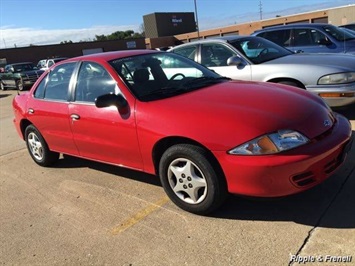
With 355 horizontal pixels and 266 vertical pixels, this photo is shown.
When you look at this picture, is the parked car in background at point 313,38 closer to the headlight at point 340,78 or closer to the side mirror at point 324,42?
the side mirror at point 324,42

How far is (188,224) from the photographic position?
3555 millimetres

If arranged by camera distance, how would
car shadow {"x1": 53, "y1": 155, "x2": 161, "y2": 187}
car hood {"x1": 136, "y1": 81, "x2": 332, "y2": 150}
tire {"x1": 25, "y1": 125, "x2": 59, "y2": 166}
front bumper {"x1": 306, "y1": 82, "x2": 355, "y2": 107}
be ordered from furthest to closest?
front bumper {"x1": 306, "y1": 82, "x2": 355, "y2": 107} → tire {"x1": 25, "y1": 125, "x2": 59, "y2": 166} → car shadow {"x1": 53, "y1": 155, "x2": 161, "y2": 187} → car hood {"x1": 136, "y1": 81, "x2": 332, "y2": 150}

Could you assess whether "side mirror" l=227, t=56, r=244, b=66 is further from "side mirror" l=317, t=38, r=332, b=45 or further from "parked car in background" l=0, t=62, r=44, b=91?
"parked car in background" l=0, t=62, r=44, b=91

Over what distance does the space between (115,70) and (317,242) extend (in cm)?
272

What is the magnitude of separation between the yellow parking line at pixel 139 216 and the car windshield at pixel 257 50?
3528 millimetres

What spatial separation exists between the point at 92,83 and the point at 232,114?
1963mm

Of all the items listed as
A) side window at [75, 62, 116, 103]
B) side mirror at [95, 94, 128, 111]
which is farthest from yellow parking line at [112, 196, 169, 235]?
side window at [75, 62, 116, 103]

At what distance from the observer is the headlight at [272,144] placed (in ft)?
10.4

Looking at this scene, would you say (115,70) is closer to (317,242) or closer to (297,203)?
(297,203)

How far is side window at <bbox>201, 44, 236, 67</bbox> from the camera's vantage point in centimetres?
695

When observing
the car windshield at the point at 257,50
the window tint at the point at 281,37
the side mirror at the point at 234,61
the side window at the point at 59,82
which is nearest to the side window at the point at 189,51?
the car windshield at the point at 257,50

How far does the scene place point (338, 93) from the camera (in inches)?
227

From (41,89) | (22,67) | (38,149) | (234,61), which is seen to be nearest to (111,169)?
(38,149)

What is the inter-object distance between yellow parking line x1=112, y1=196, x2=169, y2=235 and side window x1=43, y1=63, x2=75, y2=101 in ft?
6.06
